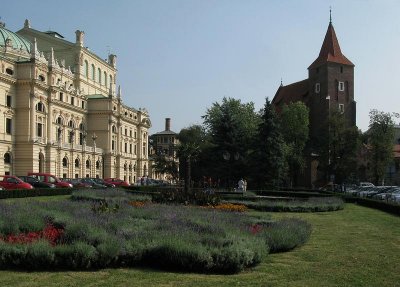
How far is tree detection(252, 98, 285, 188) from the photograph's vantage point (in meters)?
56.9

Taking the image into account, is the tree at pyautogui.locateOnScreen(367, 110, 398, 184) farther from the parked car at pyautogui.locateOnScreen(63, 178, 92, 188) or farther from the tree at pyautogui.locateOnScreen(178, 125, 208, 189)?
the parked car at pyautogui.locateOnScreen(63, 178, 92, 188)

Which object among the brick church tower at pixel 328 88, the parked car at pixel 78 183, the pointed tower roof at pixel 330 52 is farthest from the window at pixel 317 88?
the parked car at pixel 78 183

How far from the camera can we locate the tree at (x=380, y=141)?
67.6 metres

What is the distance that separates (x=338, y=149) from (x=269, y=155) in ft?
63.6

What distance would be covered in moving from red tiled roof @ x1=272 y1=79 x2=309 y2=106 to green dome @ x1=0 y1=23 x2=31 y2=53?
49.8 meters

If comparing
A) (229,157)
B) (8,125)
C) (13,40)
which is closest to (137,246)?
(229,157)

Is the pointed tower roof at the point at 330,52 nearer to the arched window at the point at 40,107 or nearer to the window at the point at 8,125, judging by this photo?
the arched window at the point at 40,107

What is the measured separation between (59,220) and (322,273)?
23.6ft

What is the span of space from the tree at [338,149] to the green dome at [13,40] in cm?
4750

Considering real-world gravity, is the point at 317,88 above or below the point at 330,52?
below

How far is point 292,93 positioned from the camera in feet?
331

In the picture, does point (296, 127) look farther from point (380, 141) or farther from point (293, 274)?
point (293, 274)

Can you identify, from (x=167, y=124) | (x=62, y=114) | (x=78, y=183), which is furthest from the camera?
(x=167, y=124)

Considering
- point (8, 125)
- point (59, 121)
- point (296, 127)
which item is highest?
point (59, 121)
